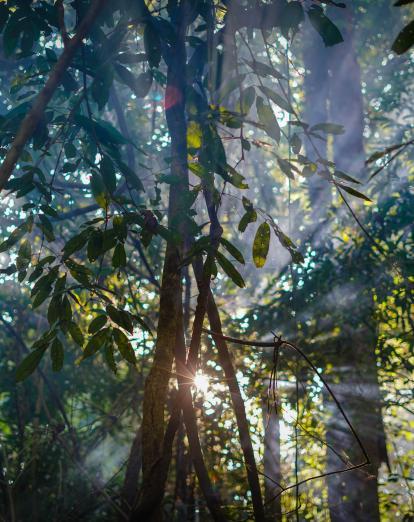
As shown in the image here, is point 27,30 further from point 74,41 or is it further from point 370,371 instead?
point 370,371

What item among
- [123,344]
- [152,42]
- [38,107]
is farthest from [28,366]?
[152,42]

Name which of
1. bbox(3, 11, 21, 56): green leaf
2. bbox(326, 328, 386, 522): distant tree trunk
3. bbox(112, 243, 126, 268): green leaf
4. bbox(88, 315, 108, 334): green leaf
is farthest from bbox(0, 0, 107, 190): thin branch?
bbox(326, 328, 386, 522): distant tree trunk

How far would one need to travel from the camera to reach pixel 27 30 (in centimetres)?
182

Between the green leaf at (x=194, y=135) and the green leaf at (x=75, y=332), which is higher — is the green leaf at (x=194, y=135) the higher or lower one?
the higher one

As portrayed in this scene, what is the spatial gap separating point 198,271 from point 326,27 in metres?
0.75

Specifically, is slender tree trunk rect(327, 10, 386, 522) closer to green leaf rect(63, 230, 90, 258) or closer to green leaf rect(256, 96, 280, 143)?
green leaf rect(256, 96, 280, 143)

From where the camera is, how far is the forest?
1.36 m

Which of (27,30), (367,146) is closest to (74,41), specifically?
(27,30)

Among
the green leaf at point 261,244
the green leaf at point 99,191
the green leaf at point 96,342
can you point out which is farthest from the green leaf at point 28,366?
the green leaf at point 261,244

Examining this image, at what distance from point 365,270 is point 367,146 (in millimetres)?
4847

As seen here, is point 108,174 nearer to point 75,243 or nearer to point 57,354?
point 75,243

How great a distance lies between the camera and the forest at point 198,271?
4.47 feet

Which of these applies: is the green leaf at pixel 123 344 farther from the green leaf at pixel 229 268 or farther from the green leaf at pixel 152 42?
the green leaf at pixel 152 42

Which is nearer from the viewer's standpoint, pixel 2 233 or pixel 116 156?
pixel 116 156
